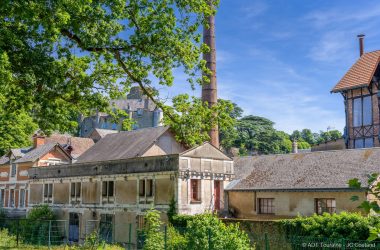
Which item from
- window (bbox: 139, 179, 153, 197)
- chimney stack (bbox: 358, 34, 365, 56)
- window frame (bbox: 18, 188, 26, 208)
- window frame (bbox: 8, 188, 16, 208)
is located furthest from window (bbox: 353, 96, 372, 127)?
window frame (bbox: 8, 188, 16, 208)

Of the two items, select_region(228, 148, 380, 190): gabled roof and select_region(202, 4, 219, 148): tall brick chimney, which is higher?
select_region(202, 4, 219, 148): tall brick chimney

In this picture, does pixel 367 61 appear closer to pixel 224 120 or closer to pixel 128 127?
pixel 224 120

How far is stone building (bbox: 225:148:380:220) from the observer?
2431 centimetres

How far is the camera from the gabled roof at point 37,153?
41.4 m

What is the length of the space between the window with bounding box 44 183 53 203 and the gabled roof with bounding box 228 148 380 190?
17.0m

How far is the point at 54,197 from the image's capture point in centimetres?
3750

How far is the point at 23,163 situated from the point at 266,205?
2638cm

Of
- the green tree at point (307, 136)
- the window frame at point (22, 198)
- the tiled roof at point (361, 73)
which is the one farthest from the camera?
the green tree at point (307, 136)

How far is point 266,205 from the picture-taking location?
89.4 ft

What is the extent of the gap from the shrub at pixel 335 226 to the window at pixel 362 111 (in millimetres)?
16215

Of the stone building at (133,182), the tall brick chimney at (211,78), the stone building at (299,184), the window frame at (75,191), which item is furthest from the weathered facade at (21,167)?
the stone building at (299,184)

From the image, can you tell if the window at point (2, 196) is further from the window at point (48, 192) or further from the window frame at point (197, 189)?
the window frame at point (197, 189)

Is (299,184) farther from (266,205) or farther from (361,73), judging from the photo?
(361,73)

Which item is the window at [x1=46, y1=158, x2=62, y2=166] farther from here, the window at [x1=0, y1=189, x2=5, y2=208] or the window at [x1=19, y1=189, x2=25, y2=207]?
the window at [x1=0, y1=189, x2=5, y2=208]
